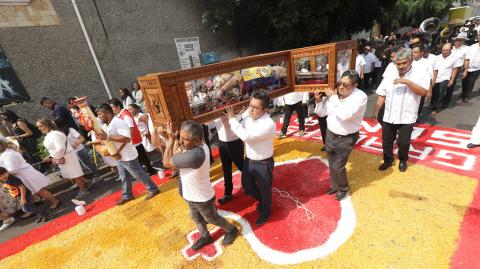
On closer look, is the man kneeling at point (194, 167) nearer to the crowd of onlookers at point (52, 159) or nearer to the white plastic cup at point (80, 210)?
the crowd of onlookers at point (52, 159)

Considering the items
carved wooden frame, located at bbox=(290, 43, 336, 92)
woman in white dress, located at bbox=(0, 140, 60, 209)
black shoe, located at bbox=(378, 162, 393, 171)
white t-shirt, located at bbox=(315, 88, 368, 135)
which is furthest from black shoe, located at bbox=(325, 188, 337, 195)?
woman in white dress, located at bbox=(0, 140, 60, 209)

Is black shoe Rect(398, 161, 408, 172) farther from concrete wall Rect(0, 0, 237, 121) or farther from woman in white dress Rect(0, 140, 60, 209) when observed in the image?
concrete wall Rect(0, 0, 237, 121)

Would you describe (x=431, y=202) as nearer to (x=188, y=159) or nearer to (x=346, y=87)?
(x=346, y=87)

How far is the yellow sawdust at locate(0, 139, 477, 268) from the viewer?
2.70 metres

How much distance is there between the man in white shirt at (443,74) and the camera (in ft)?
20.5

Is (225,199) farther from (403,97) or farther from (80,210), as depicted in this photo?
(403,97)

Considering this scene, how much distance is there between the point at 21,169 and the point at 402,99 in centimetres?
684

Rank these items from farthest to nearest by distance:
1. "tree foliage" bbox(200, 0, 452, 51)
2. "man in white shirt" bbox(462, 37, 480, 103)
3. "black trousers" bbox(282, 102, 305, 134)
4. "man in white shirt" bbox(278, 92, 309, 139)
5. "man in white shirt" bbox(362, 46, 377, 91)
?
"tree foliage" bbox(200, 0, 452, 51) < "man in white shirt" bbox(362, 46, 377, 91) < "man in white shirt" bbox(462, 37, 480, 103) < "black trousers" bbox(282, 102, 305, 134) < "man in white shirt" bbox(278, 92, 309, 139)

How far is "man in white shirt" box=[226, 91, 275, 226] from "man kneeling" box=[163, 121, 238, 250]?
0.53 meters

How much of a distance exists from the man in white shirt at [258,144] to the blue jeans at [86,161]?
14.9ft

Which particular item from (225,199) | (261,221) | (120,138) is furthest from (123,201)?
(261,221)

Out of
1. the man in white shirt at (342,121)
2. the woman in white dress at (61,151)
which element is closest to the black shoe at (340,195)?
the man in white shirt at (342,121)

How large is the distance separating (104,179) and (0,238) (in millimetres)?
2091

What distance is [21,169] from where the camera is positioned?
4.37m
